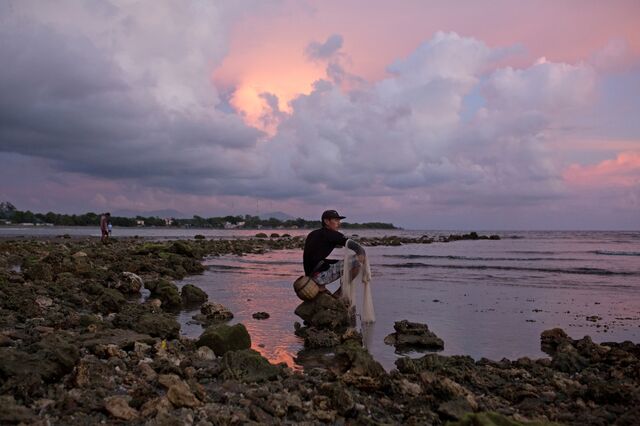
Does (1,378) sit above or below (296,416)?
above

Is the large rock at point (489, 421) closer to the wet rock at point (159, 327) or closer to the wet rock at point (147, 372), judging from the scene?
the wet rock at point (147, 372)

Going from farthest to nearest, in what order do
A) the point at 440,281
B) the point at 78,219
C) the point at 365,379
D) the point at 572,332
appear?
the point at 78,219 → the point at 440,281 → the point at 572,332 → the point at 365,379

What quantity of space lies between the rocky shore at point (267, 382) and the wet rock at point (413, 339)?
0.03 m

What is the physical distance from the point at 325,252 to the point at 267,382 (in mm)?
5052

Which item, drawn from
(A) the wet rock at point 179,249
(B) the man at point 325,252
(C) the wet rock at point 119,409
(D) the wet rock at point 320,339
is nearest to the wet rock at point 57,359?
(C) the wet rock at point 119,409

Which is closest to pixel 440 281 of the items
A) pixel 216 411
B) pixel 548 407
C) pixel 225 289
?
pixel 225 289

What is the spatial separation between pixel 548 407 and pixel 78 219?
129 metres

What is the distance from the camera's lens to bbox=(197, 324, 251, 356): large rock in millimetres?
7305

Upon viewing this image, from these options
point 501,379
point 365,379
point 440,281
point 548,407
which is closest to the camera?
point 548,407

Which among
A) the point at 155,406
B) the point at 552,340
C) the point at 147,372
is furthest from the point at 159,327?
the point at 552,340

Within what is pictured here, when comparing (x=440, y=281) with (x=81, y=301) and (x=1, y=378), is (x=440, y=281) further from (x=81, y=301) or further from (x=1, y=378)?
(x=1, y=378)

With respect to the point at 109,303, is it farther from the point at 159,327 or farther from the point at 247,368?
the point at 247,368

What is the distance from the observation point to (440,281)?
18672 millimetres

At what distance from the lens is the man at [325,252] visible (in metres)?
→ 10.6
